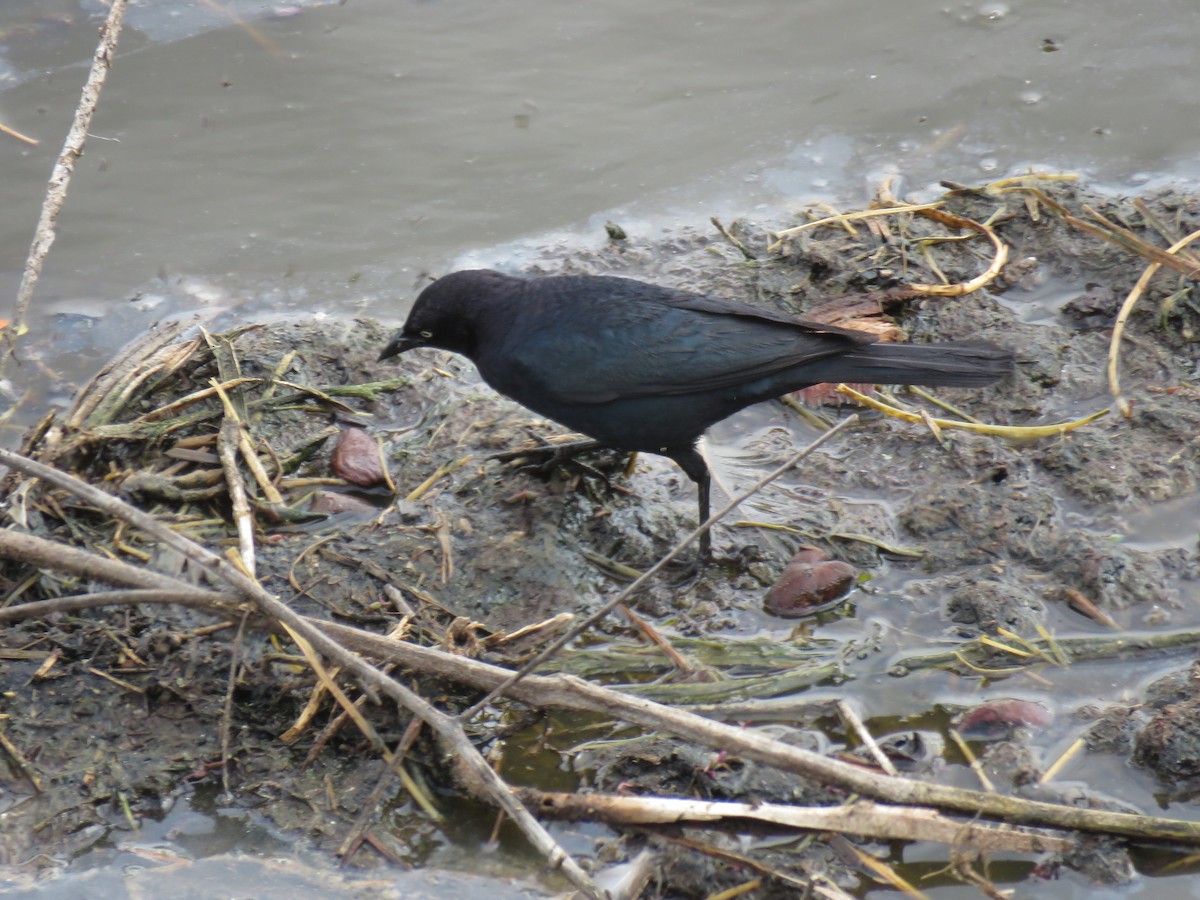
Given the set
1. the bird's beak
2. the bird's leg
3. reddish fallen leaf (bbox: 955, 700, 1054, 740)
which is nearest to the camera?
reddish fallen leaf (bbox: 955, 700, 1054, 740)

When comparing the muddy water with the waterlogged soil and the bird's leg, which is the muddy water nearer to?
the waterlogged soil

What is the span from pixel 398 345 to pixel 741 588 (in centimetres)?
161

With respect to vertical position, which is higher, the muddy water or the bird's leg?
the muddy water

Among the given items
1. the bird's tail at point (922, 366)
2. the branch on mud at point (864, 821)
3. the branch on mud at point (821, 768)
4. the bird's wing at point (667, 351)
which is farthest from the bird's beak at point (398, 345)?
the branch on mud at point (864, 821)

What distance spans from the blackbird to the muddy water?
4.42 ft

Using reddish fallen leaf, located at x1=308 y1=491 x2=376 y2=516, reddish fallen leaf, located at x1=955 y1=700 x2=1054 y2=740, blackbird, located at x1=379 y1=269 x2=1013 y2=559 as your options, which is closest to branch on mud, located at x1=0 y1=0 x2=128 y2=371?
reddish fallen leaf, located at x1=308 y1=491 x2=376 y2=516

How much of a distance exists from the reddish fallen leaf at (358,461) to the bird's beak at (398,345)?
340 millimetres

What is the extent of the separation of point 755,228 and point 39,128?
372 cm

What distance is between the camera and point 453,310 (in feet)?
15.3

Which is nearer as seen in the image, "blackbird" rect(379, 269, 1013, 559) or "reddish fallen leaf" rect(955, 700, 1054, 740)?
"reddish fallen leaf" rect(955, 700, 1054, 740)

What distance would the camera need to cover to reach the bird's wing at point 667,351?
435 centimetres

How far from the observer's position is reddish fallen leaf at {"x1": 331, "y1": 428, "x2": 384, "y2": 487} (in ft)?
15.1

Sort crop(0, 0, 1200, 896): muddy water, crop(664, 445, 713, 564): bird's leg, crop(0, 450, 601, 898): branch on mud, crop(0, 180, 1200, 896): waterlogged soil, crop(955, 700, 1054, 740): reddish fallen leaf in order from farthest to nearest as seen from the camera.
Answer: crop(0, 0, 1200, 896): muddy water < crop(664, 445, 713, 564): bird's leg < crop(955, 700, 1054, 740): reddish fallen leaf < crop(0, 180, 1200, 896): waterlogged soil < crop(0, 450, 601, 898): branch on mud

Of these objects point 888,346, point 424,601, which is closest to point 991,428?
point 888,346
